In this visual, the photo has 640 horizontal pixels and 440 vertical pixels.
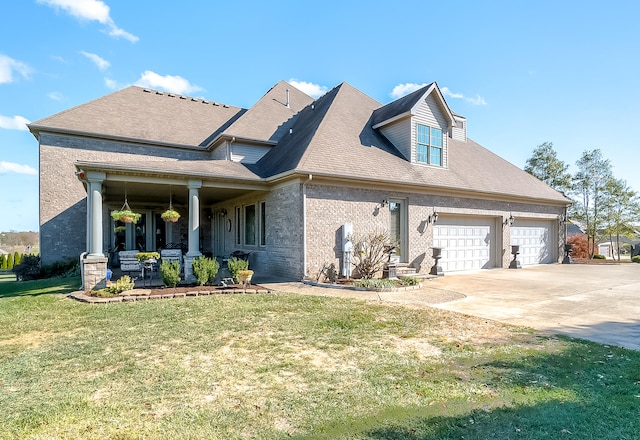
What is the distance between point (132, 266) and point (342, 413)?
9.62 metres

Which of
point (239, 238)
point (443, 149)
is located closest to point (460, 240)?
point (443, 149)

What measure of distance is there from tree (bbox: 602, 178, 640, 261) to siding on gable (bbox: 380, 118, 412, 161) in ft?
61.4

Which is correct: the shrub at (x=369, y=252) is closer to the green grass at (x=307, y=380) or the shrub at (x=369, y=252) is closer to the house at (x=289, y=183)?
the house at (x=289, y=183)

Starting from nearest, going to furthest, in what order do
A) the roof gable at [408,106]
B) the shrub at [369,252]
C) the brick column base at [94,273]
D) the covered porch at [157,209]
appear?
the brick column base at [94,273] < the covered porch at [157,209] < the shrub at [369,252] < the roof gable at [408,106]

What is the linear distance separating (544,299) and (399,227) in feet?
18.0

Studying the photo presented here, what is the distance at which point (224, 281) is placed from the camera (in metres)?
10.1

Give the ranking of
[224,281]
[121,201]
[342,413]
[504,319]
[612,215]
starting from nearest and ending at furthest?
[342,413] < [504,319] < [224,281] < [121,201] < [612,215]

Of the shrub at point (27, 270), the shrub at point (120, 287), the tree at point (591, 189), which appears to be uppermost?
the tree at point (591, 189)

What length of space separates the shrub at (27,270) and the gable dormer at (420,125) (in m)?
15.8

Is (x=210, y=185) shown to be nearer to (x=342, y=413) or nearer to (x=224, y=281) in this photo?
(x=224, y=281)

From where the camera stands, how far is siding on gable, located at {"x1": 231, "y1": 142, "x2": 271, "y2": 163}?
15.1 metres

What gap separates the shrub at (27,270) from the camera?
47.8 feet

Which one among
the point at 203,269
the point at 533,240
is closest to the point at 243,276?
the point at 203,269

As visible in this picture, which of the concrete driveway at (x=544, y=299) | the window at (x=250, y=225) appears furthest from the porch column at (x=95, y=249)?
the window at (x=250, y=225)
